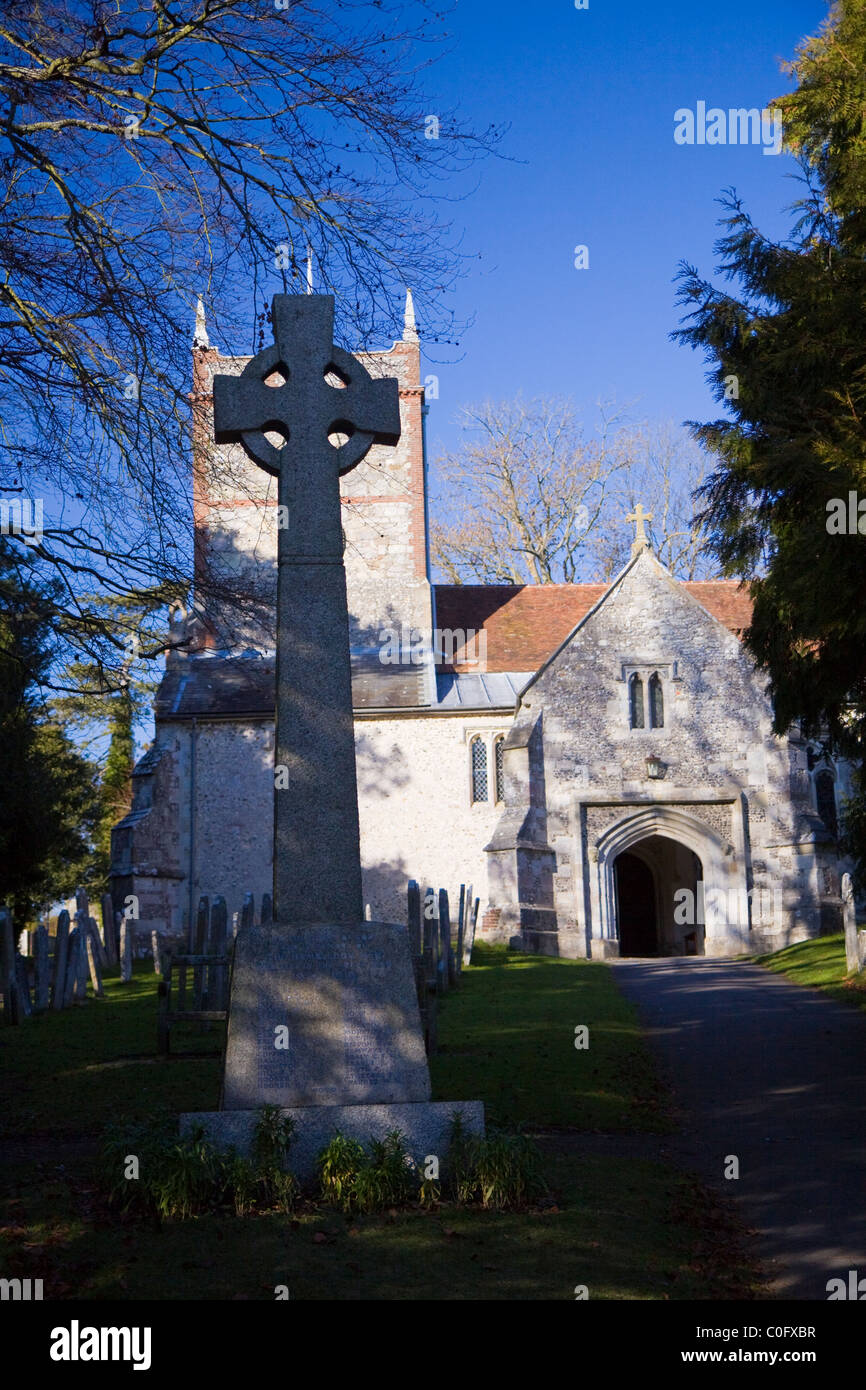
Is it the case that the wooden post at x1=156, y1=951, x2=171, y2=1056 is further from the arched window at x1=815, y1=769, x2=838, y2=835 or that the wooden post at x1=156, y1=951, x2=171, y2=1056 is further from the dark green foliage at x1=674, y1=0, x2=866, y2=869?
the arched window at x1=815, y1=769, x2=838, y2=835

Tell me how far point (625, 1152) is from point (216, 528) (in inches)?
985

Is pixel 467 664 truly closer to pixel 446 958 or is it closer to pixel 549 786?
pixel 549 786

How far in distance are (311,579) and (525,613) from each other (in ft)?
79.1

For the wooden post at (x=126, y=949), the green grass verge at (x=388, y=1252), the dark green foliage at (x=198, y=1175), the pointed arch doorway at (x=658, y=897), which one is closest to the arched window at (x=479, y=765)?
the pointed arch doorway at (x=658, y=897)

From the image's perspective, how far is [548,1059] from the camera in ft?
35.3

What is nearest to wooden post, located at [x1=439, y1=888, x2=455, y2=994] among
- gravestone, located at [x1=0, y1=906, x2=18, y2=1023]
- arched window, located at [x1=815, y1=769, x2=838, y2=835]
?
gravestone, located at [x1=0, y1=906, x2=18, y2=1023]

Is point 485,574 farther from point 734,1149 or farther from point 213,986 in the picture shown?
point 734,1149

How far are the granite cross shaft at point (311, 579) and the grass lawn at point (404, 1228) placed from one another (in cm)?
170

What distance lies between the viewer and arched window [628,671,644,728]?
26.3m

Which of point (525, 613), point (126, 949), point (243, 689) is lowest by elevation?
point (126, 949)

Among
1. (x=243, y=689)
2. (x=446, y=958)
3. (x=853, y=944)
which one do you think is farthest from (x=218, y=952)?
(x=243, y=689)

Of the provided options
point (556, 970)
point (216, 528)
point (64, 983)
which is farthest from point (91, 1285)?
point (216, 528)
